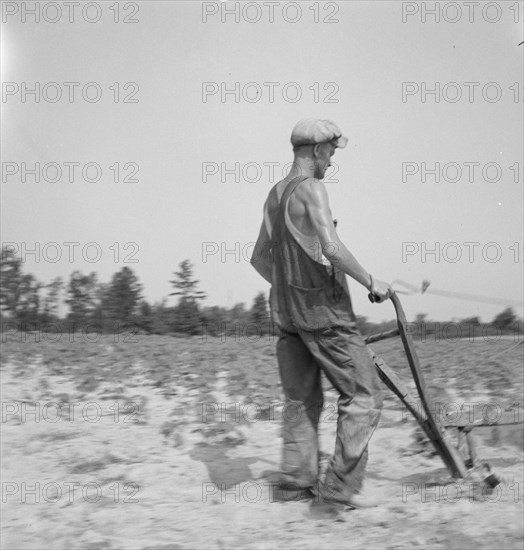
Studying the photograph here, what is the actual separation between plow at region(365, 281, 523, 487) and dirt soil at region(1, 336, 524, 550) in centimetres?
7

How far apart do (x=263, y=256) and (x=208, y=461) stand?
1342 millimetres

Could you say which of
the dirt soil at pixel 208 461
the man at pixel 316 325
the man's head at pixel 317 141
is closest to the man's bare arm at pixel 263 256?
the man at pixel 316 325

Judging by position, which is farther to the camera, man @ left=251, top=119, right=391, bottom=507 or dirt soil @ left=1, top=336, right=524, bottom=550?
man @ left=251, top=119, right=391, bottom=507

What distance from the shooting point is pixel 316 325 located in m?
3.65

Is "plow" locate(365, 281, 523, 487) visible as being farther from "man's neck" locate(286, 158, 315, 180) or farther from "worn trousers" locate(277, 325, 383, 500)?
"man's neck" locate(286, 158, 315, 180)

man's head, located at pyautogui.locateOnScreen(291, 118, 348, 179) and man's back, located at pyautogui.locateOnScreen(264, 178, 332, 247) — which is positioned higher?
man's head, located at pyautogui.locateOnScreen(291, 118, 348, 179)

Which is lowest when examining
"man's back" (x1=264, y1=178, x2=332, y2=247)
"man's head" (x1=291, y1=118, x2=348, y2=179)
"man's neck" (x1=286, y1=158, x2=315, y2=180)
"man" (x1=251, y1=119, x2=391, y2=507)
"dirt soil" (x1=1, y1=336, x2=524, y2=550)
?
"dirt soil" (x1=1, y1=336, x2=524, y2=550)

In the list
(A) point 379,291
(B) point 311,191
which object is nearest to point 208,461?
(A) point 379,291

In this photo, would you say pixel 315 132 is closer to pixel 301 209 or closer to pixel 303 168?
pixel 303 168

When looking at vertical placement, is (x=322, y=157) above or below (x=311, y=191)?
above

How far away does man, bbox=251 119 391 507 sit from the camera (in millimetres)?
3621

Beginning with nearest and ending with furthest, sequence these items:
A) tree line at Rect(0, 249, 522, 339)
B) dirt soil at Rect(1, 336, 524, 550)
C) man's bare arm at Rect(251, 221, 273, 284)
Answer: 1. dirt soil at Rect(1, 336, 524, 550)
2. man's bare arm at Rect(251, 221, 273, 284)
3. tree line at Rect(0, 249, 522, 339)

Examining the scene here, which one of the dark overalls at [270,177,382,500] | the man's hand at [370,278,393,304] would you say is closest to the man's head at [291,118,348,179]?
the dark overalls at [270,177,382,500]

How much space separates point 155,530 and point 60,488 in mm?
840
